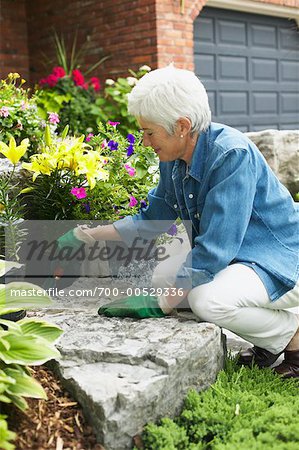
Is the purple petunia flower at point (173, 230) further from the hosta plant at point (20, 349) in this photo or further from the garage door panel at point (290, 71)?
the garage door panel at point (290, 71)

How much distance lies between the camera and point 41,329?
7.63 feet

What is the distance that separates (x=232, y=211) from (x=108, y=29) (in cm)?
565

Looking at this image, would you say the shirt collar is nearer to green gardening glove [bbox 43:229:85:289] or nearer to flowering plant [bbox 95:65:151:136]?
green gardening glove [bbox 43:229:85:289]

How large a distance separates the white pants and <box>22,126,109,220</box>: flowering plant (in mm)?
643

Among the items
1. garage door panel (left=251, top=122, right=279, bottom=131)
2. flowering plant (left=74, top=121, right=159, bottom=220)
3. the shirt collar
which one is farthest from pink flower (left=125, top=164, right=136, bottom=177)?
garage door panel (left=251, top=122, right=279, bottom=131)

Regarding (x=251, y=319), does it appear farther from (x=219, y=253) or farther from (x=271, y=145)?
(x=271, y=145)

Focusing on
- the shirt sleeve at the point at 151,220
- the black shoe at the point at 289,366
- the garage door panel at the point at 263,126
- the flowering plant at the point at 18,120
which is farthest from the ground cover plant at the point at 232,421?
the garage door panel at the point at 263,126

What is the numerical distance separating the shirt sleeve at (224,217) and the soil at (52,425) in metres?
0.66

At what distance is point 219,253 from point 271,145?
3572mm

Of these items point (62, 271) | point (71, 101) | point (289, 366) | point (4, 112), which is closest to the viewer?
point (289, 366)

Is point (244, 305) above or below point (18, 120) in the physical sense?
below

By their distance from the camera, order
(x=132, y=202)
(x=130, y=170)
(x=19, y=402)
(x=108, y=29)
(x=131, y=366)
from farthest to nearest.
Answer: (x=108, y=29) → (x=130, y=170) → (x=132, y=202) → (x=131, y=366) → (x=19, y=402)

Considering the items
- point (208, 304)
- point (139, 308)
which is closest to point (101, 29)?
point (139, 308)

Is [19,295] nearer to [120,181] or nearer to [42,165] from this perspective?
[42,165]
